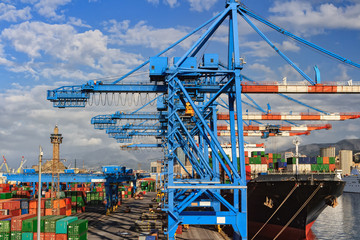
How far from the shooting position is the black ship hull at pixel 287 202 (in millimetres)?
35000

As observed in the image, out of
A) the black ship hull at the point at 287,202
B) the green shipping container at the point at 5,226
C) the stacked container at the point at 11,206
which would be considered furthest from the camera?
the stacked container at the point at 11,206

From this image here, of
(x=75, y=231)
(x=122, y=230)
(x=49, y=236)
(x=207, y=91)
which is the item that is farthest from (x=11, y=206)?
(x=207, y=91)

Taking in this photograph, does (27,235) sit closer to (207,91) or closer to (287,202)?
(207,91)

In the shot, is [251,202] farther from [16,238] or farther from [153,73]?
[16,238]

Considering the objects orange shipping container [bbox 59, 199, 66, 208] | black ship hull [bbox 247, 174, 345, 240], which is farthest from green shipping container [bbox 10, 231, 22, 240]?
black ship hull [bbox 247, 174, 345, 240]

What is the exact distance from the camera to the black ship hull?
3500 centimetres

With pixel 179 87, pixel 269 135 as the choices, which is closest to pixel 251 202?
pixel 179 87

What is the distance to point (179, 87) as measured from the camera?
97.8 feet

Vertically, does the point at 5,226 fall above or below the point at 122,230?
above

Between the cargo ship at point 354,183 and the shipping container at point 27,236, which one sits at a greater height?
the shipping container at point 27,236

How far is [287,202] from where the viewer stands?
120ft

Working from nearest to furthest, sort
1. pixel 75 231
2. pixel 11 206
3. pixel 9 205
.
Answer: pixel 75 231 → pixel 9 205 → pixel 11 206

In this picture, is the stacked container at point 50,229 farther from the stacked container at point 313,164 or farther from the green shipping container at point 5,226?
the stacked container at point 313,164

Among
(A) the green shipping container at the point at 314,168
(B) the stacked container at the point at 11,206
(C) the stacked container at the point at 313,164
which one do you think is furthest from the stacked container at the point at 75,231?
(A) the green shipping container at the point at 314,168
